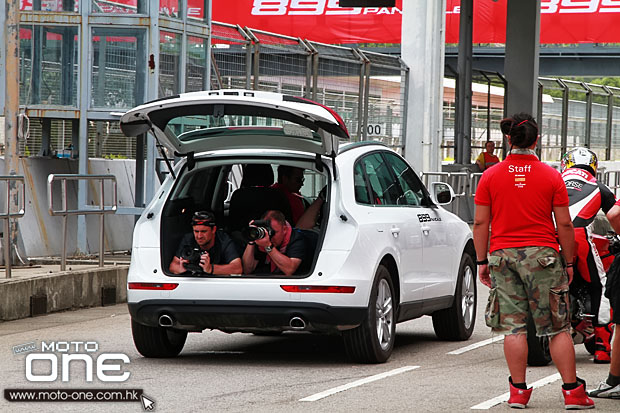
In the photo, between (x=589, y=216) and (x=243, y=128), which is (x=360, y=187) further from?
(x=589, y=216)

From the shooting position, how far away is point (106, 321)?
1342cm

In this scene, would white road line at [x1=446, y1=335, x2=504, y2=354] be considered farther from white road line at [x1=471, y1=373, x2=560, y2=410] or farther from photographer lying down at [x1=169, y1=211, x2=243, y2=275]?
photographer lying down at [x1=169, y1=211, x2=243, y2=275]

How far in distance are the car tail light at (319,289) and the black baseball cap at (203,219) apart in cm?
97

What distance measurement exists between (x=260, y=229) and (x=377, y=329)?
119 cm

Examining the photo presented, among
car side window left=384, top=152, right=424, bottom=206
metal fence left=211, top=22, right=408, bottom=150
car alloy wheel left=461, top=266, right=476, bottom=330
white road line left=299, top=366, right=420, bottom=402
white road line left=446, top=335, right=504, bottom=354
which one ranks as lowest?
white road line left=446, top=335, right=504, bottom=354

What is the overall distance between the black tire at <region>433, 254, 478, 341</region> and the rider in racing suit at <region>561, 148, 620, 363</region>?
5.70 ft

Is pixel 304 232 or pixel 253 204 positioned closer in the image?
pixel 304 232

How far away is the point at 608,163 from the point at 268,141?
35.6 metres

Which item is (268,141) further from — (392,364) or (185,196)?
(392,364)

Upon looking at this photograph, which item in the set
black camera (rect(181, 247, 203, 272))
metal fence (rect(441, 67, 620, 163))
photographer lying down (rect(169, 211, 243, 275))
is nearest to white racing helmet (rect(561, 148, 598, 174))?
photographer lying down (rect(169, 211, 243, 275))

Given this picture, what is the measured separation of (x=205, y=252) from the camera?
10469 millimetres

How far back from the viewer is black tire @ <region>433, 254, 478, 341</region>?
12242 mm

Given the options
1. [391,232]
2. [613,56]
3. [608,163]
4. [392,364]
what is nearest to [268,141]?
[391,232]

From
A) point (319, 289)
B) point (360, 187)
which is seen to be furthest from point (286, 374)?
point (360, 187)
